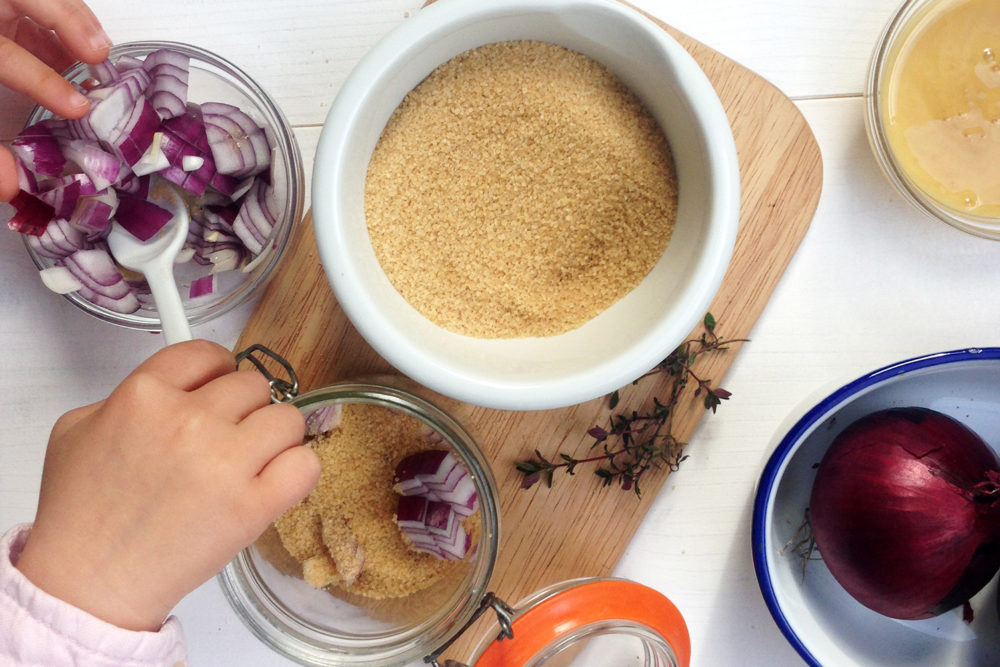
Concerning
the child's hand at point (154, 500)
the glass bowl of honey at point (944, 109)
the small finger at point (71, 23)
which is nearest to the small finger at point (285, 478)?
the child's hand at point (154, 500)

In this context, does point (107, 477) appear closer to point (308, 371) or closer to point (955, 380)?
point (308, 371)

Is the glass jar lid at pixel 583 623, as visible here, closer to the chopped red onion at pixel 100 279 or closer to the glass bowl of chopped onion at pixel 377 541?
the glass bowl of chopped onion at pixel 377 541

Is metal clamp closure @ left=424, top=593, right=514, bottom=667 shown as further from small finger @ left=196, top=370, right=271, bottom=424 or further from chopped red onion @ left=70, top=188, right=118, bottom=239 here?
chopped red onion @ left=70, top=188, right=118, bottom=239

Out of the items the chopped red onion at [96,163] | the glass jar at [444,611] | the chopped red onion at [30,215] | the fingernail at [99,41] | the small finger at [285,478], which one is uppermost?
the fingernail at [99,41]

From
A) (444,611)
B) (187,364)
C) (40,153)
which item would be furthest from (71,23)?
(444,611)

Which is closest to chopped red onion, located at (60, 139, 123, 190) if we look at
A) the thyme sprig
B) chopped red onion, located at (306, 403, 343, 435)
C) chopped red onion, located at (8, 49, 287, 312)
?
chopped red onion, located at (8, 49, 287, 312)

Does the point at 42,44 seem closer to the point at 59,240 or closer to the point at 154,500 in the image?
the point at 59,240
